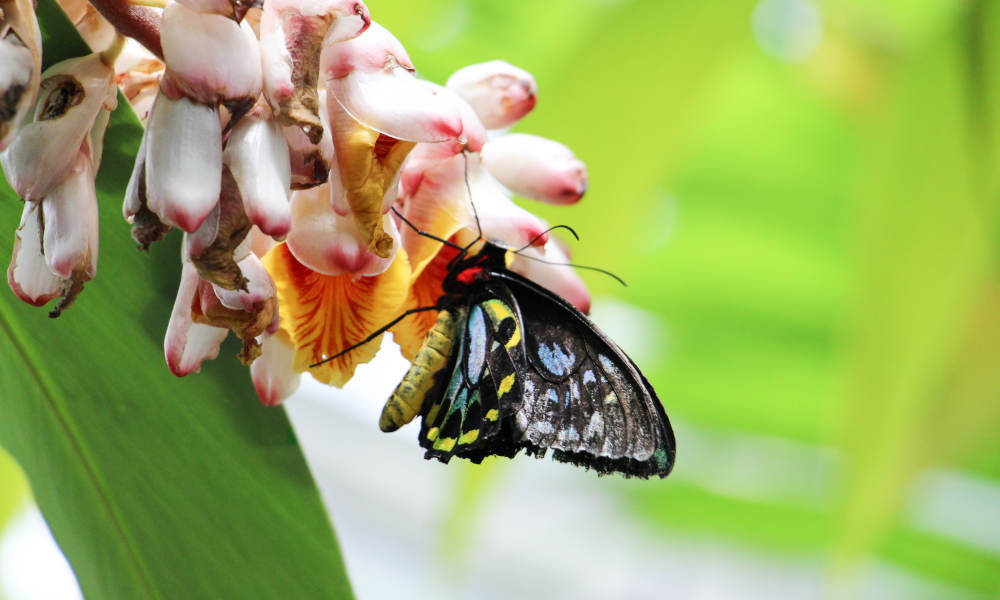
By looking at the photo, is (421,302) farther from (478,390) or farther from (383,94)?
(383,94)

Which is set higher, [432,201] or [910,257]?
[910,257]

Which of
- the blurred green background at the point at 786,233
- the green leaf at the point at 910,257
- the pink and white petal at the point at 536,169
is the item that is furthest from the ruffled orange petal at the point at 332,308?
the green leaf at the point at 910,257

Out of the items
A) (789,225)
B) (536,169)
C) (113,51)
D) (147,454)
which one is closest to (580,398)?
(536,169)

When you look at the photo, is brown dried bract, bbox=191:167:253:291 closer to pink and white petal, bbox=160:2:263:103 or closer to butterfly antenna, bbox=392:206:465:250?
pink and white petal, bbox=160:2:263:103

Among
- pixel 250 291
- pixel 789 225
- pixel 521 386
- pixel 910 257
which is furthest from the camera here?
pixel 789 225

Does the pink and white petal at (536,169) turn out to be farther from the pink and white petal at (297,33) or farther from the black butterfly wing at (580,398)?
the pink and white petal at (297,33)

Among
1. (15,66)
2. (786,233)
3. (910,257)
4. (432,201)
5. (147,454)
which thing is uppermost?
(786,233)
